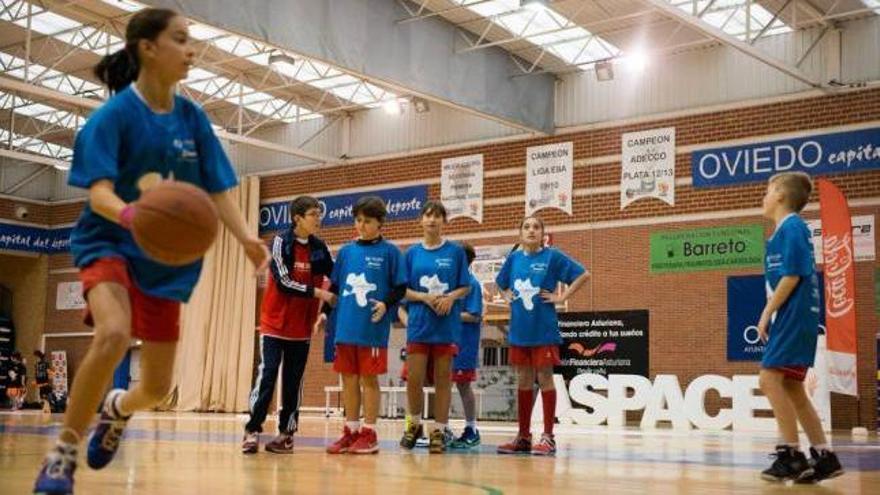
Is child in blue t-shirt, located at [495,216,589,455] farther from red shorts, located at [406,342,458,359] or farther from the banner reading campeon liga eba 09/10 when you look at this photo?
the banner reading campeon liga eba 09/10

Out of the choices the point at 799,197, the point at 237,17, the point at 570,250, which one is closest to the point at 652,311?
the point at 570,250

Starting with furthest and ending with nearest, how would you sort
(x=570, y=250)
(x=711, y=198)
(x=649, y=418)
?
1. (x=570, y=250)
2. (x=711, y=198)
3. (x=649, y=418)

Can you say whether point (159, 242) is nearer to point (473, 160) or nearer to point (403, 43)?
point (403, 43)

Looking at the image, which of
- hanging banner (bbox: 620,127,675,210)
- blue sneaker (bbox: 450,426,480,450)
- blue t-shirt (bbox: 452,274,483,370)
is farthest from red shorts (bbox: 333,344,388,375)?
hanging banner (bbox: 620,127,675,210)

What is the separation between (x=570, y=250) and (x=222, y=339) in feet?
29.2

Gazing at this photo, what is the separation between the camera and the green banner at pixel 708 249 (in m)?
17.2

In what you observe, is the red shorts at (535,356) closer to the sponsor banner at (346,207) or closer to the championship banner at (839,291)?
the championship banner at (839,291)

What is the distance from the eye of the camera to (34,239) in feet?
94.0

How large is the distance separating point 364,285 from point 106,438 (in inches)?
136

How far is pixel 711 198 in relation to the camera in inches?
697

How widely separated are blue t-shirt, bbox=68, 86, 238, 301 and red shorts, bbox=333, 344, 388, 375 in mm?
3369

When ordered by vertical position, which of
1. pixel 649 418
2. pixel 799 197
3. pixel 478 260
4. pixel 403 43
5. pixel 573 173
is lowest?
pixel 649 418

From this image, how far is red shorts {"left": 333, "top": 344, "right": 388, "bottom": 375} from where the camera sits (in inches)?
279

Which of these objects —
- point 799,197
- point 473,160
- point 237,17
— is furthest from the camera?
point 473,160
